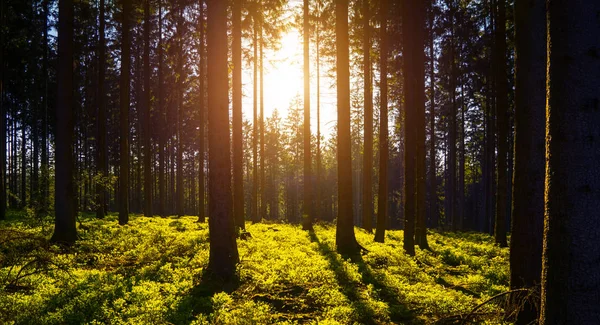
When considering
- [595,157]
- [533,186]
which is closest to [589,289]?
[595,157]

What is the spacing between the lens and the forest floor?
576 cm

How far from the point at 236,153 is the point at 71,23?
7672mm

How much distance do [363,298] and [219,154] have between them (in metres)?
4.59

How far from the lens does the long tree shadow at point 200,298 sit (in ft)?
18.9

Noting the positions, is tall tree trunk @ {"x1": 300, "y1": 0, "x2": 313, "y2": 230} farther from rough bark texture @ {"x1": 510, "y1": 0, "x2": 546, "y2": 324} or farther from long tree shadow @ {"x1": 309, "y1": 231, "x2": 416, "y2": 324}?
rough bark texture @ {"x1": 510, "y1": 0, "x2": 546, "y2": 324}

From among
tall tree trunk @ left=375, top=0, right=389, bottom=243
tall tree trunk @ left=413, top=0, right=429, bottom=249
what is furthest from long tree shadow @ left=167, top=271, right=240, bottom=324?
tall tree trunk @ left=375, top=0, right=389, bottom=243

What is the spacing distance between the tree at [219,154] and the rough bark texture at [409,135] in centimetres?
676

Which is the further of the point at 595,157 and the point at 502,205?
the point at 502,205

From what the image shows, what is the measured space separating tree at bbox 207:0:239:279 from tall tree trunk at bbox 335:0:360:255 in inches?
181

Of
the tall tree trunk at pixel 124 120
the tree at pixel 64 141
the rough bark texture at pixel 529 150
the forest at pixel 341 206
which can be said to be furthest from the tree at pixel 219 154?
the tall tree trunk at pixel 124 120

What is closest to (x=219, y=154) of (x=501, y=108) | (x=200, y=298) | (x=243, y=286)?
(x=243, y=286)

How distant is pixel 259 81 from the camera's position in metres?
24.7

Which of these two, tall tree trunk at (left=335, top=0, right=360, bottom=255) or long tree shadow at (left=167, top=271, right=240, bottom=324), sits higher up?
tall tree trunk at (left=335, top=0, right=360, bottom=255)

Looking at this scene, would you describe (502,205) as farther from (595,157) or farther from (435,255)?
(595,157)
